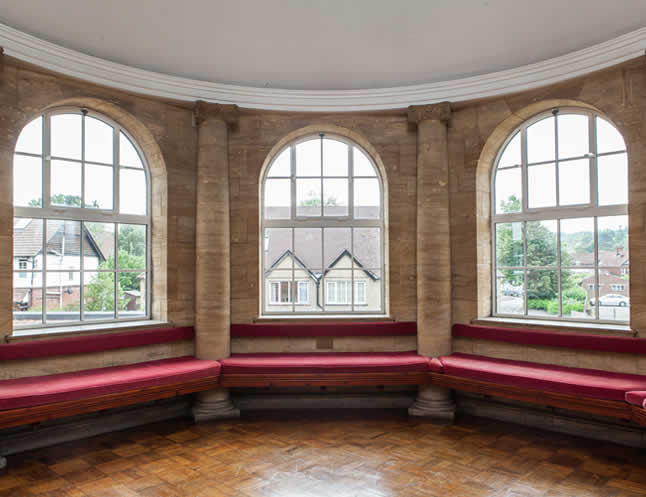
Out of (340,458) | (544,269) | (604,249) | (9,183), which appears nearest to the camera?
(340,458)

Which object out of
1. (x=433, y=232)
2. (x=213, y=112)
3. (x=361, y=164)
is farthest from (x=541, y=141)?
(x=213, y=112)

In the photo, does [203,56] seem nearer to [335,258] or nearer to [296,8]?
[296,8]

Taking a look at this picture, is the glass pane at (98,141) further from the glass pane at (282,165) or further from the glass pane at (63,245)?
the glass pane at (282,165)

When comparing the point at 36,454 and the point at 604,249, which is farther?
the point at 604,249

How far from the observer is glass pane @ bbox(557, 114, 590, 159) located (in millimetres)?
5145

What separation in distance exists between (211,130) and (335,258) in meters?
1.99

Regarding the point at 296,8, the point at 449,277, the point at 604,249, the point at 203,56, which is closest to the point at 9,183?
the point at 203,56

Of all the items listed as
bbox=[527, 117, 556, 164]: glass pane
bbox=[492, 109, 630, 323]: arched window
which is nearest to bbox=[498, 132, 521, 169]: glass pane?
bbox=[492, 109, 630, 323]: arched window

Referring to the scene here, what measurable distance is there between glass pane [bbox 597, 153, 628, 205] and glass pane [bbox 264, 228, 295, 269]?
3.29 metres

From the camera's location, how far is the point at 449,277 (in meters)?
5.61

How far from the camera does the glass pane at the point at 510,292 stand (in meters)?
5.53

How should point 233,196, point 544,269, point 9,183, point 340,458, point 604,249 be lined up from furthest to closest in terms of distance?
point 233,196 → point 544,269 → point 604,249 → point 9,183 → point 340,458

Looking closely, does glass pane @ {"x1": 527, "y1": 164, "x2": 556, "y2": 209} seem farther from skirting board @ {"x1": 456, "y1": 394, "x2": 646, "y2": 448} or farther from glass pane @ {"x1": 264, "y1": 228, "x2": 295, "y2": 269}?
glass pane @ {"x1": 264, "y1": 228, "x2": 295, "y2": 269}

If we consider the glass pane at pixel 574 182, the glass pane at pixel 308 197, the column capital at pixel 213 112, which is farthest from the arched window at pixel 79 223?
the glass pane at pixel 574 182
